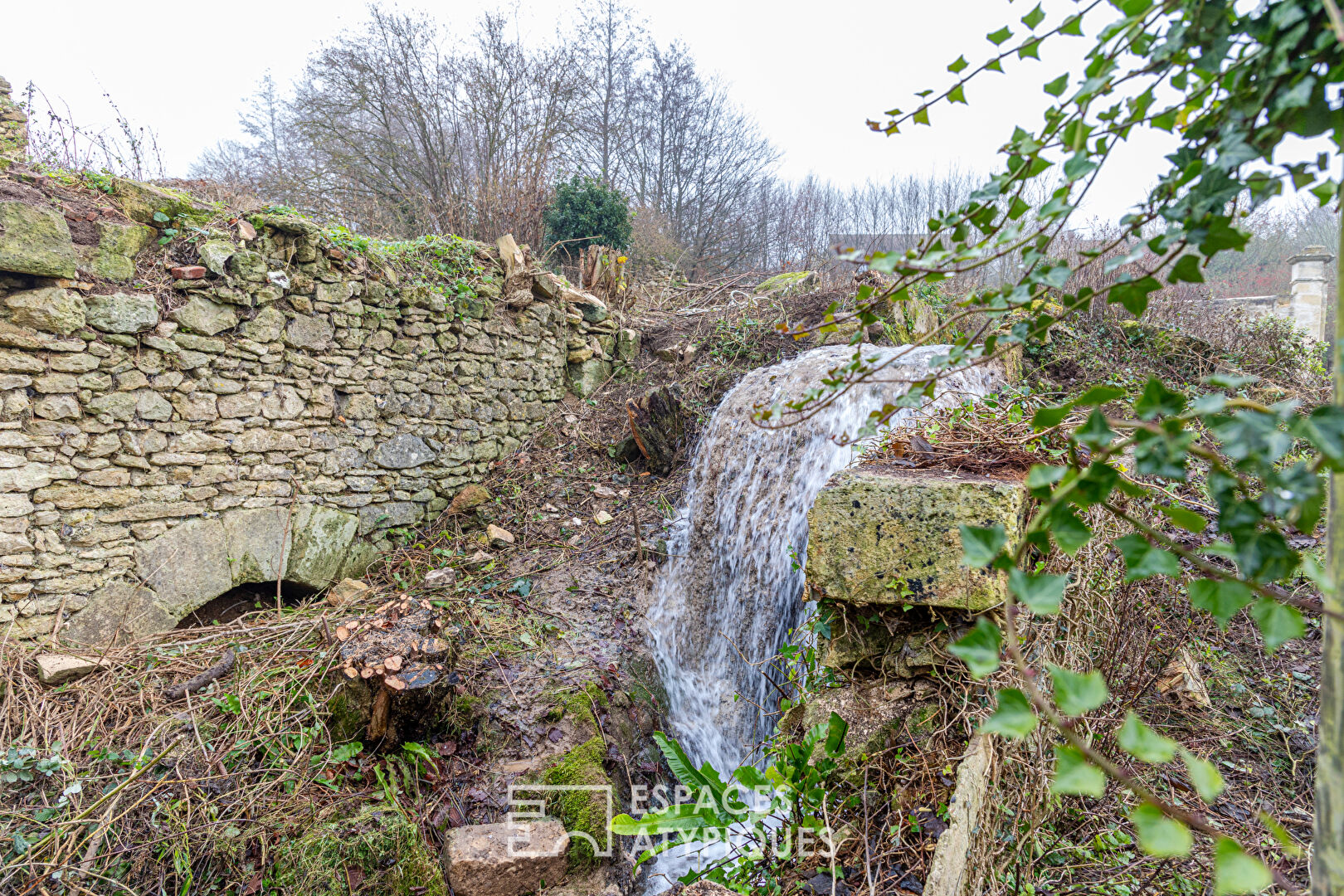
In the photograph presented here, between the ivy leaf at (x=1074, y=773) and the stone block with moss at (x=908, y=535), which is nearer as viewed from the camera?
the ivy leaf at (x=1074, y=773)

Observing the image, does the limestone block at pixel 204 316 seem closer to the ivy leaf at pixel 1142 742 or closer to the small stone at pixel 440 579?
the small stone at pixel 440 579

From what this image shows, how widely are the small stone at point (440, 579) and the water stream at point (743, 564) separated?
139 cm

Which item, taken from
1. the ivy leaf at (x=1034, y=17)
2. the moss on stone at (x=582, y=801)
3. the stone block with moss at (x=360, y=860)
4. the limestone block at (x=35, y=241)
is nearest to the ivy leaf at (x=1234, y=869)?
the ivy leaf at (x=1034, y=17)

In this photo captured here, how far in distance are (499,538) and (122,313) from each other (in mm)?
2621

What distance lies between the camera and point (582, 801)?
9.87 ft

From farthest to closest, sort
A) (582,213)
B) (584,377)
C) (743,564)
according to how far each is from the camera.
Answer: (582,213)
(584,377)
(743,564)

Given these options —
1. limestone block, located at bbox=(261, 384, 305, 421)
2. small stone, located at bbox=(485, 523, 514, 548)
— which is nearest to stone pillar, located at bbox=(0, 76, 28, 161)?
limestone block, located at bbox=(261, 384, 305, 421)

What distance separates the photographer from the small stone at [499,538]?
16.2ft

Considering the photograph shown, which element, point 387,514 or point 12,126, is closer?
point 12,126

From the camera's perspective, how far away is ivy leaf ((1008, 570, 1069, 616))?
659 millimetres

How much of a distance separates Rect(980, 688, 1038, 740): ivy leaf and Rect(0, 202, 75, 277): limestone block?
14.8ft

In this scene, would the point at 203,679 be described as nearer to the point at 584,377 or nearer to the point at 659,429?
the point at 659,429

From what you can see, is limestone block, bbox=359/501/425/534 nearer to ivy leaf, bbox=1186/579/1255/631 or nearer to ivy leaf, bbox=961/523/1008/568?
ivy leaf, bbox=961/523/1008/568

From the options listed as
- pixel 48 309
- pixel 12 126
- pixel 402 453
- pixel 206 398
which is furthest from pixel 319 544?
pixel 12 126
